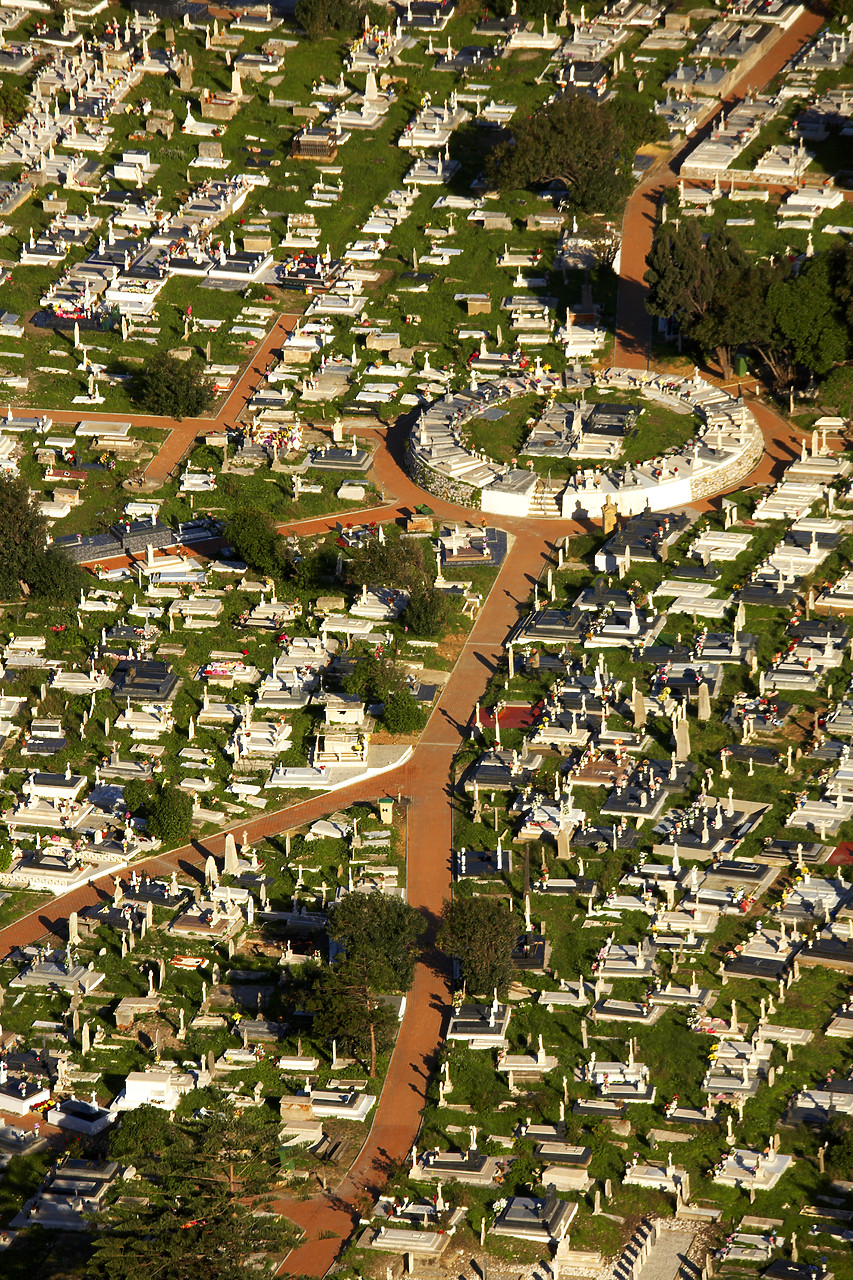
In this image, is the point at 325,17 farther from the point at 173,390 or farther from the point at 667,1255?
the point at 667,1255

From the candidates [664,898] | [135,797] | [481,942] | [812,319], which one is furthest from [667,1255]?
[812,319]

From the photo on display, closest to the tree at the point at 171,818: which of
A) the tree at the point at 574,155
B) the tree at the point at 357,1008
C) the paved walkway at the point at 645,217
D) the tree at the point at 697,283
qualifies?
the tree at the point at 357,1008

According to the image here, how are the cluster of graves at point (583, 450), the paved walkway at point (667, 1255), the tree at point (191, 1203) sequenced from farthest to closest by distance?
the cluster of graves at point (583, 450)
the paved walkway at point (667, 1255)
the tree at point (191, 1203)

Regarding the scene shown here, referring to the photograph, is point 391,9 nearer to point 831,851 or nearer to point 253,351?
point 253,351

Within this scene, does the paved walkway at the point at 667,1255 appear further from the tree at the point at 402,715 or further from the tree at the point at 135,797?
the tree at the point at 135,797

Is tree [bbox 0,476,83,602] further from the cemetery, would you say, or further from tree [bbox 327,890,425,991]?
tree [bbox 327,890,425,991]

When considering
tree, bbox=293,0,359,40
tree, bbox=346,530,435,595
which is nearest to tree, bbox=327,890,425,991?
tree, bbox=346,530,435,595
